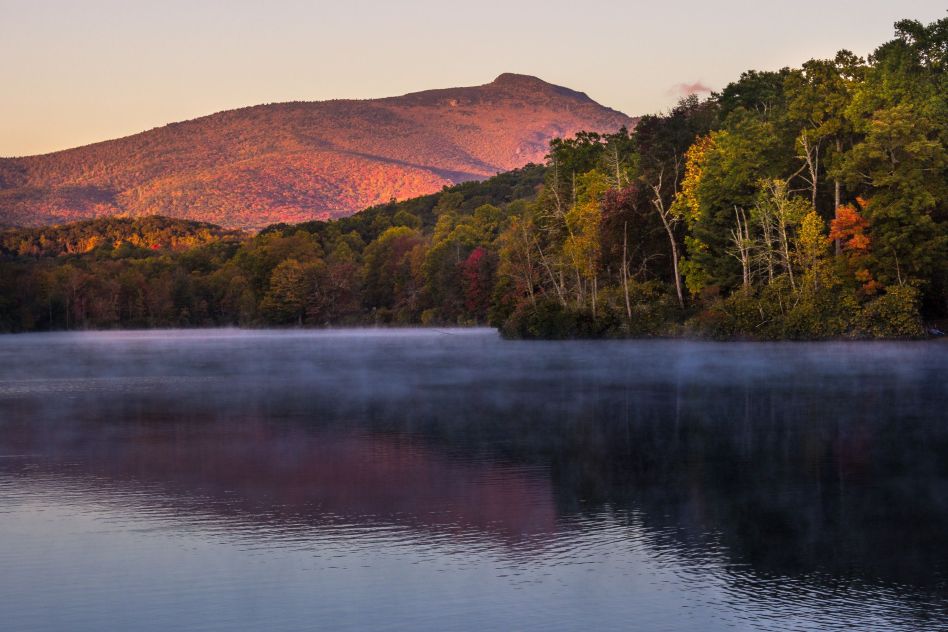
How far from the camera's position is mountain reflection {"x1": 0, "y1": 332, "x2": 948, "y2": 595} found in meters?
14.5

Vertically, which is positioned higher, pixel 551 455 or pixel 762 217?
pixel 762 217

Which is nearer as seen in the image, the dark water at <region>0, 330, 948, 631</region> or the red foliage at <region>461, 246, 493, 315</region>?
the dark water at <region>0, 330, 948, 631</region>

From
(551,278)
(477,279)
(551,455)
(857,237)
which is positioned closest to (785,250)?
(857,237)

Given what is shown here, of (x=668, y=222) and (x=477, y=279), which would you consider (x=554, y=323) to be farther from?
(x=477, y=279)

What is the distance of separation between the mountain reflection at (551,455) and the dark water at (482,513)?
8cm

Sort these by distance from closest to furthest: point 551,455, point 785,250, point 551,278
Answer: point 551,455, point 785,250, point 551,278

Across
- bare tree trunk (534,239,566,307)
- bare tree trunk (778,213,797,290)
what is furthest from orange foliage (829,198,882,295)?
bare tree trunk (534,239,566,307)

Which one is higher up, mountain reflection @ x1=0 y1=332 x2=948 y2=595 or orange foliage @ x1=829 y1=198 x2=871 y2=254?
orange foliage @ x1=829 y1=198 x2=871 y2=254

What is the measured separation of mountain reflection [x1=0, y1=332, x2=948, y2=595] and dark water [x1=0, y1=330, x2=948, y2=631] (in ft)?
0.28

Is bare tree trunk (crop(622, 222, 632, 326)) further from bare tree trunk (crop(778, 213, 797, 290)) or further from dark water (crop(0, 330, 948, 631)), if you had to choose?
dark water (crop(0, 330, 948, 631))

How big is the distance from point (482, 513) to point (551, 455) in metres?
6.43

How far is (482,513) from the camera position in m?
15.5

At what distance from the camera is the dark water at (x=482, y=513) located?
1102 cm

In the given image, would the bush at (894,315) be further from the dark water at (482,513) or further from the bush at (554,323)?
the dark water at (482,513)
